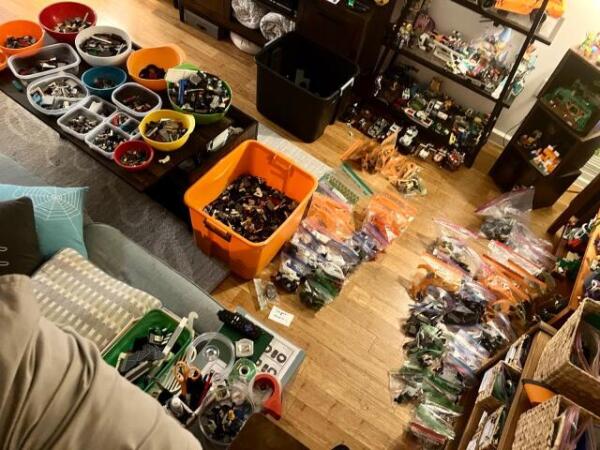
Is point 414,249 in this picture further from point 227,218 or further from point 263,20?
point 263,20

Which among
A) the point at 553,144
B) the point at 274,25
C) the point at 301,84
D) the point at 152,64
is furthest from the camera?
the point at 274,25

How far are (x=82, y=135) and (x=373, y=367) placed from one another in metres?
1.44

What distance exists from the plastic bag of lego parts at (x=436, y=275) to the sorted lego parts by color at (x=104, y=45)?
5.43ft

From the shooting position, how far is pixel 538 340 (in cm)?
147

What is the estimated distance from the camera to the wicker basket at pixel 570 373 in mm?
1161

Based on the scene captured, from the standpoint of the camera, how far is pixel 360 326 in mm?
1936

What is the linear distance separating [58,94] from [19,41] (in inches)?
14.0

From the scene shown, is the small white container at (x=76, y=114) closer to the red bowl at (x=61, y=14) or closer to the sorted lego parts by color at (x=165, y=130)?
the sorted lego parts by color at (x=165, y=130)

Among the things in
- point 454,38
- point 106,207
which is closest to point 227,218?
point 106,207

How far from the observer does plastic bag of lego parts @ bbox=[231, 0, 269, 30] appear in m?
2.69

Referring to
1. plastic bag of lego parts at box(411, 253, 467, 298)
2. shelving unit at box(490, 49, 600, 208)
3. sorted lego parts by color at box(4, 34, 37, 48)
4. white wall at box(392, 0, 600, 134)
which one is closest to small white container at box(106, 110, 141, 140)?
sorted lego parts by color at box(4, 34, 37, 48)

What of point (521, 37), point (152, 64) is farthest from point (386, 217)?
point (152, 64)

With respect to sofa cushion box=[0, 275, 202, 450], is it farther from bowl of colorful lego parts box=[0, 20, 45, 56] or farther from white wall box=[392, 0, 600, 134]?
white wall box=[392, 0, 600, 134]

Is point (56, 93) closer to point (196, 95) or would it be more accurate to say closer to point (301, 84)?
point (196, 95)
